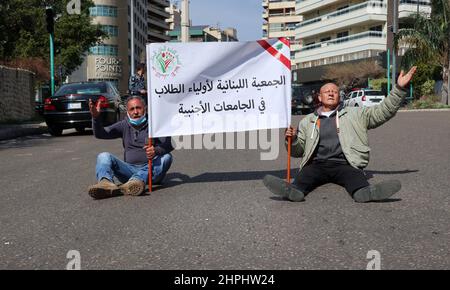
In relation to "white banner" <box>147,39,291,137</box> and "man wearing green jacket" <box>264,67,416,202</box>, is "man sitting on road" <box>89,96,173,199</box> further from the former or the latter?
"man wearing green jacket" <box>264,67,416,202</box>

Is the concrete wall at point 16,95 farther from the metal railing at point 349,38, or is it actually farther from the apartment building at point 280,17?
the apartment building at point 280,17

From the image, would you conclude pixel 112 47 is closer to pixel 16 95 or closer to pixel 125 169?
pixel 16 95

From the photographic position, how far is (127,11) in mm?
88000

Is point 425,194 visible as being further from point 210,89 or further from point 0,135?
point 0,135

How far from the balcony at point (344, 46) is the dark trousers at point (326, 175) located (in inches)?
2125

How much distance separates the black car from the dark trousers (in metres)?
9.95

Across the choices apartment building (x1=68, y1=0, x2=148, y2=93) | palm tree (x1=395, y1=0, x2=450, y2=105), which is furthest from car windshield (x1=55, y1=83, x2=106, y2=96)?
apartment building (x1=68, y1=0, x2=148, y2=93)

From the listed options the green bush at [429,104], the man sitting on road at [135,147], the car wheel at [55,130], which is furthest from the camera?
→ the green bush at [429,104]

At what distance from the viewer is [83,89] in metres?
15.7

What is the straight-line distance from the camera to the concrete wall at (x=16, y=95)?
20.5 meters

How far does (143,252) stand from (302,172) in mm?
2355

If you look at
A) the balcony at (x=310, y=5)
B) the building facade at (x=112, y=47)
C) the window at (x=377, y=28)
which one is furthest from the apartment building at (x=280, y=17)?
the window at (x=377, y=28)

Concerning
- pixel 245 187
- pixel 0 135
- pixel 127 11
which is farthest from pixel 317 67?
pixel 245 187

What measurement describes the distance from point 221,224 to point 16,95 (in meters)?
19.3
